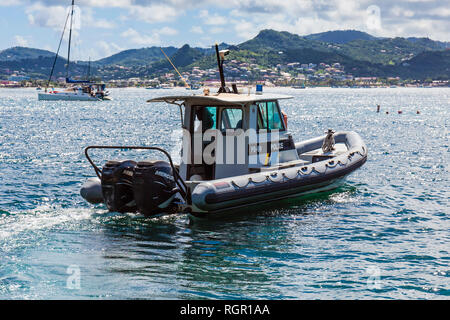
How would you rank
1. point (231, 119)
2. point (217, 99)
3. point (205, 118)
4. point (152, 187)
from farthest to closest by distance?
1. point (231, 119)
2. point (205, 118)
3. point (217, 99)
4. point (152, 187)

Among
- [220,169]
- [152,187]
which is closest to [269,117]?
[220,169]

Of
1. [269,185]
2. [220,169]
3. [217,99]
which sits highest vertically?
[217,99]

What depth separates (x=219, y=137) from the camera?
39.9ft

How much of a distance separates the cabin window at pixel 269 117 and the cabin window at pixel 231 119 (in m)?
0.70

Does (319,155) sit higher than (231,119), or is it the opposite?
(231,119)

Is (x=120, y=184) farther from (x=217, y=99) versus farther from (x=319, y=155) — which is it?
(x=319, y=155)

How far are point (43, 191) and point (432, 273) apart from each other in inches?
433

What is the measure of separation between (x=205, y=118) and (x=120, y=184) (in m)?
2.65

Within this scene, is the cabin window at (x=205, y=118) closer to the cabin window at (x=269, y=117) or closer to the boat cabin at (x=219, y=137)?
the boat cabin at (x=219, y=137)

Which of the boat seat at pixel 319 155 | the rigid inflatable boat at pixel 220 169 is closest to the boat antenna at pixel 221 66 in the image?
the rigid inflatable boat at pixel 220 169

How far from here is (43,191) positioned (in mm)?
15648

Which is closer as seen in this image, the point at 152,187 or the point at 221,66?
the point at 152,187
